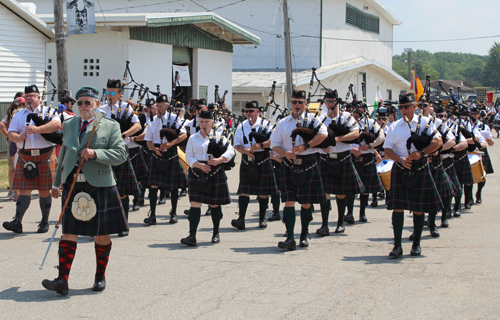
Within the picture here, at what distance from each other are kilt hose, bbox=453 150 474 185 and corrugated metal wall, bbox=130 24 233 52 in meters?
10.4

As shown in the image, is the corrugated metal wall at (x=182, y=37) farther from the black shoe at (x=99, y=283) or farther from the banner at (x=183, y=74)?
the black shoe at (x=99, y=283)

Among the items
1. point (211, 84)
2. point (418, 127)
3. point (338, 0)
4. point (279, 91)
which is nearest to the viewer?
point (418, 127)

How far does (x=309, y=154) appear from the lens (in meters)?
6.31

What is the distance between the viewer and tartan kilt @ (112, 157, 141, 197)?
A: 23.8 feet

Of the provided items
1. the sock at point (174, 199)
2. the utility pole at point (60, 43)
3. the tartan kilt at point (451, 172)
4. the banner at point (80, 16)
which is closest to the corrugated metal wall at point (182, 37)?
the banner at point (80, 16)

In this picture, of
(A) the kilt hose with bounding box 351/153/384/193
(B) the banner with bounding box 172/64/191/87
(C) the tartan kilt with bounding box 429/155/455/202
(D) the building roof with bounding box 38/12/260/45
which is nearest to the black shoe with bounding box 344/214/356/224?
(A) the kilt hose with bounding box 351/153/384/193

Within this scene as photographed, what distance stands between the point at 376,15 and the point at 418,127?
114ft

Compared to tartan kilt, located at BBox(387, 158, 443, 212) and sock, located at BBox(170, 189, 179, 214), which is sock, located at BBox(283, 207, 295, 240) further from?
sock, located at BBox(170, 189, 179, 214)

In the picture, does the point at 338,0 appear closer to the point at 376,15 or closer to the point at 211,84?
the point at 376,15

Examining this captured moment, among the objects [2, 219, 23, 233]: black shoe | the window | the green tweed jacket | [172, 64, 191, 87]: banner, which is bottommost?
[2, 219, 23, 233]: black shoe

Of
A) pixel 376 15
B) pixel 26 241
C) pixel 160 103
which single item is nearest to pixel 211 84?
pixel 160 103

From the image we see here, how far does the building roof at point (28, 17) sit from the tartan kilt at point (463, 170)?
37.4 ft

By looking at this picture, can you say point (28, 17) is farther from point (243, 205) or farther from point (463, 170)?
point (463, 170)

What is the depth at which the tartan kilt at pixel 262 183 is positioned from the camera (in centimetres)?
775
